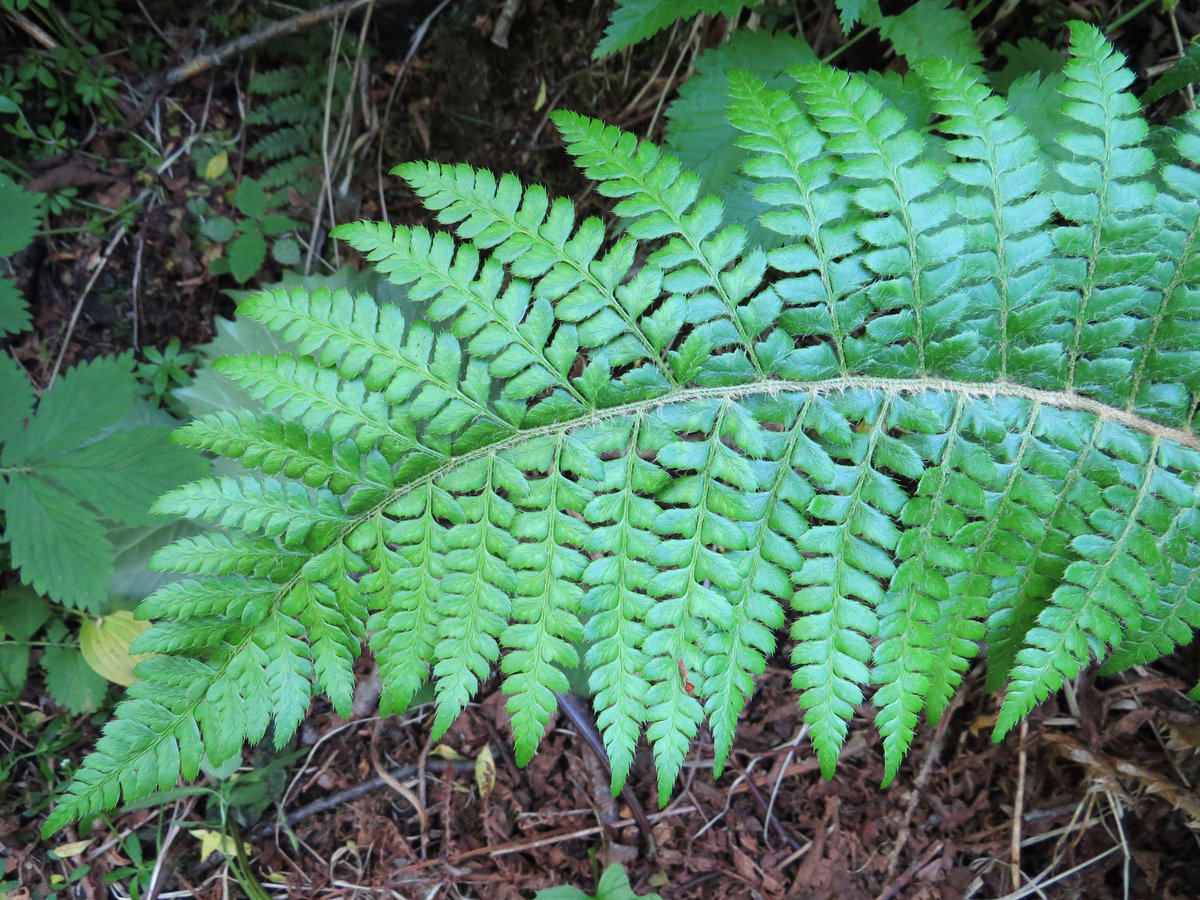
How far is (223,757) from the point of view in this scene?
60.1 inches

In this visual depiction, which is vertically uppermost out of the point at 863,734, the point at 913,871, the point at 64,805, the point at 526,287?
the point at 526,287

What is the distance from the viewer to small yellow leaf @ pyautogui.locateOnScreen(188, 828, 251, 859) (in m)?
2.72

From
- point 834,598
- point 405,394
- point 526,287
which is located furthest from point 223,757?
point 834,598

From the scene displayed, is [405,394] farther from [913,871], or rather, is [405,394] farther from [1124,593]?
[913,871]

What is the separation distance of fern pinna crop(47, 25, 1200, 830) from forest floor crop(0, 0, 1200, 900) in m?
0.93

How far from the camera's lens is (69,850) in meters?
2.78

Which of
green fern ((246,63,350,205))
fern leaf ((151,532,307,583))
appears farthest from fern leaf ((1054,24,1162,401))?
green fern ((246,63,350,205))

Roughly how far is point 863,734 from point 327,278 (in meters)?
2.56

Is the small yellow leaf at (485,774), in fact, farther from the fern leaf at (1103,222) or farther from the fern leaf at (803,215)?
the fern leaf at (1103,222)

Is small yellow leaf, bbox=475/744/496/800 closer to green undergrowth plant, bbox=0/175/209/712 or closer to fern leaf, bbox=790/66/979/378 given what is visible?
green undergrowth plant, bbox=0/175/209/712

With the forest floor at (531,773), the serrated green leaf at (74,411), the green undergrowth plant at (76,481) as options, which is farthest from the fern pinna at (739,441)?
the serrated green leaf at (74,411)

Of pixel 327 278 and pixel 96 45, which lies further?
pixel 96 45

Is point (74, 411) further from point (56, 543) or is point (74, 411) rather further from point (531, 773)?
point (531, 773)

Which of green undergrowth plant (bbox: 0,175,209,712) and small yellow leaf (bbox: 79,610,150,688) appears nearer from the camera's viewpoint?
green undergrowth plant (bbox: 0,175,209,712)
